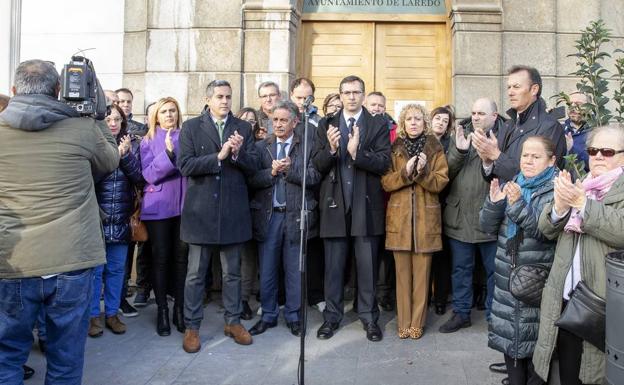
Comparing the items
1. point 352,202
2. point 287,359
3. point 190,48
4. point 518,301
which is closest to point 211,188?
point 352,202

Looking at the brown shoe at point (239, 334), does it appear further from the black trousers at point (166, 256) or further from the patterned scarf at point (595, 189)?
the patterned scarf at point (595, 189)

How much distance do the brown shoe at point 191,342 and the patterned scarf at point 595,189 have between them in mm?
3270

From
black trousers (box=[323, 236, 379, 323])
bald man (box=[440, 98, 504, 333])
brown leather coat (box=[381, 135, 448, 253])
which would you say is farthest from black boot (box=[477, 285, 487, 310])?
black trousers (box=[323, 236, 379, 323])

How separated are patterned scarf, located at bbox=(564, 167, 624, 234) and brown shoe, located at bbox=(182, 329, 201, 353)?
3.27m

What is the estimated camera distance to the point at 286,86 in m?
8.19

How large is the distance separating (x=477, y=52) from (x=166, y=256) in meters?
4.68

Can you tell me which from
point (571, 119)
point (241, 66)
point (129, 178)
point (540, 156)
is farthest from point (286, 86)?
point (540, 156)

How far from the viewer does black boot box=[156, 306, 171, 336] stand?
5.89m

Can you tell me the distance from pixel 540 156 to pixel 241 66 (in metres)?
4.95

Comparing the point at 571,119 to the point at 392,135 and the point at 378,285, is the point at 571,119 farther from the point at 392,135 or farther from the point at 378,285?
the point at 378,285

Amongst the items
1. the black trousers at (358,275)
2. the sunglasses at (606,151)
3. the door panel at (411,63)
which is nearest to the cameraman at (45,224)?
the black trousers at (358,275)

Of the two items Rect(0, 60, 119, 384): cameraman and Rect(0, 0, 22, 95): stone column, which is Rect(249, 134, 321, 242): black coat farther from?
Rect(0, 0, 22, 95): stone column

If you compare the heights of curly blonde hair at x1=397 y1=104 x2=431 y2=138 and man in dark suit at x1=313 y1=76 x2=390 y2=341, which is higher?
curly blonde hair at x1=397 y1=104 x2=431 y2=138

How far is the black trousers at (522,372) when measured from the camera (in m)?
4.16
